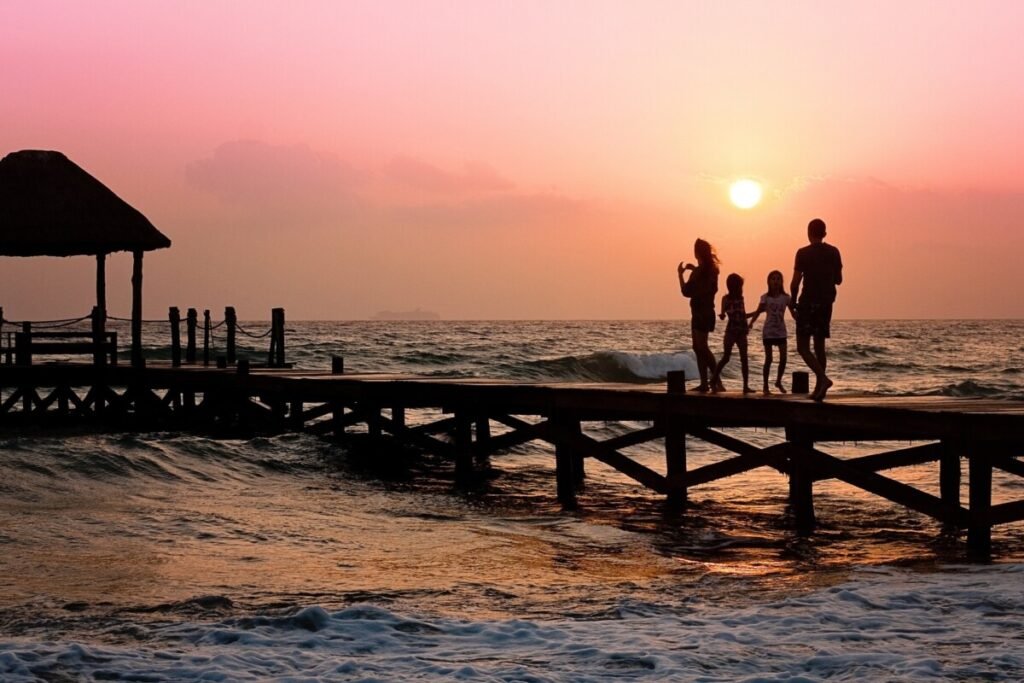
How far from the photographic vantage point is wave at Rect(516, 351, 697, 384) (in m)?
56.6

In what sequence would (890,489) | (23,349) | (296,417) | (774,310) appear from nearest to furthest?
(890,489) < (774,310) < (296,417) < (23,349)

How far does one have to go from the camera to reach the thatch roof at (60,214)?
24.9 metres

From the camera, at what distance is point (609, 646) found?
8.58 metres

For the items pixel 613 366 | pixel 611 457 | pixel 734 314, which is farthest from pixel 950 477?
pixel 613 366

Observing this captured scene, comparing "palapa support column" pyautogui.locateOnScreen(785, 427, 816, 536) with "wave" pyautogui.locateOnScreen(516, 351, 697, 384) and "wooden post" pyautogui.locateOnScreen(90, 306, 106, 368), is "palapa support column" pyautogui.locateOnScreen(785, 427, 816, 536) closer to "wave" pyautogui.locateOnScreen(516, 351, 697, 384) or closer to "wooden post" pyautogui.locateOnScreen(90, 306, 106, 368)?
"wooden post" pyautogui.locateOnScreen(90, 306, 106, 368)

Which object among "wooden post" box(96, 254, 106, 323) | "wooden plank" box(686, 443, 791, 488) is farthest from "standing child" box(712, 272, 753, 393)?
"wooden post" box(96, 254, 106, 323)

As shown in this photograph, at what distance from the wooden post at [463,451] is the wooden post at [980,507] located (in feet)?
27.1

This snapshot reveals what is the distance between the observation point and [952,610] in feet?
31.4

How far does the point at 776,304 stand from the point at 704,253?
1.09 metres

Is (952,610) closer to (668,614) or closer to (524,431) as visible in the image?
(668,614)

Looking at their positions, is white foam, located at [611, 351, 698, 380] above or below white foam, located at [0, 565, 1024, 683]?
below

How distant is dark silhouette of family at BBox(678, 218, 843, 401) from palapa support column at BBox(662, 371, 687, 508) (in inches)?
12.3

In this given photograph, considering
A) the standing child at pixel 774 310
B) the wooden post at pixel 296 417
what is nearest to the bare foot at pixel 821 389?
the standing child at pixel 774 310

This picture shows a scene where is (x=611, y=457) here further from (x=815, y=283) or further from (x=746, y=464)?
(x=815, y=283)
